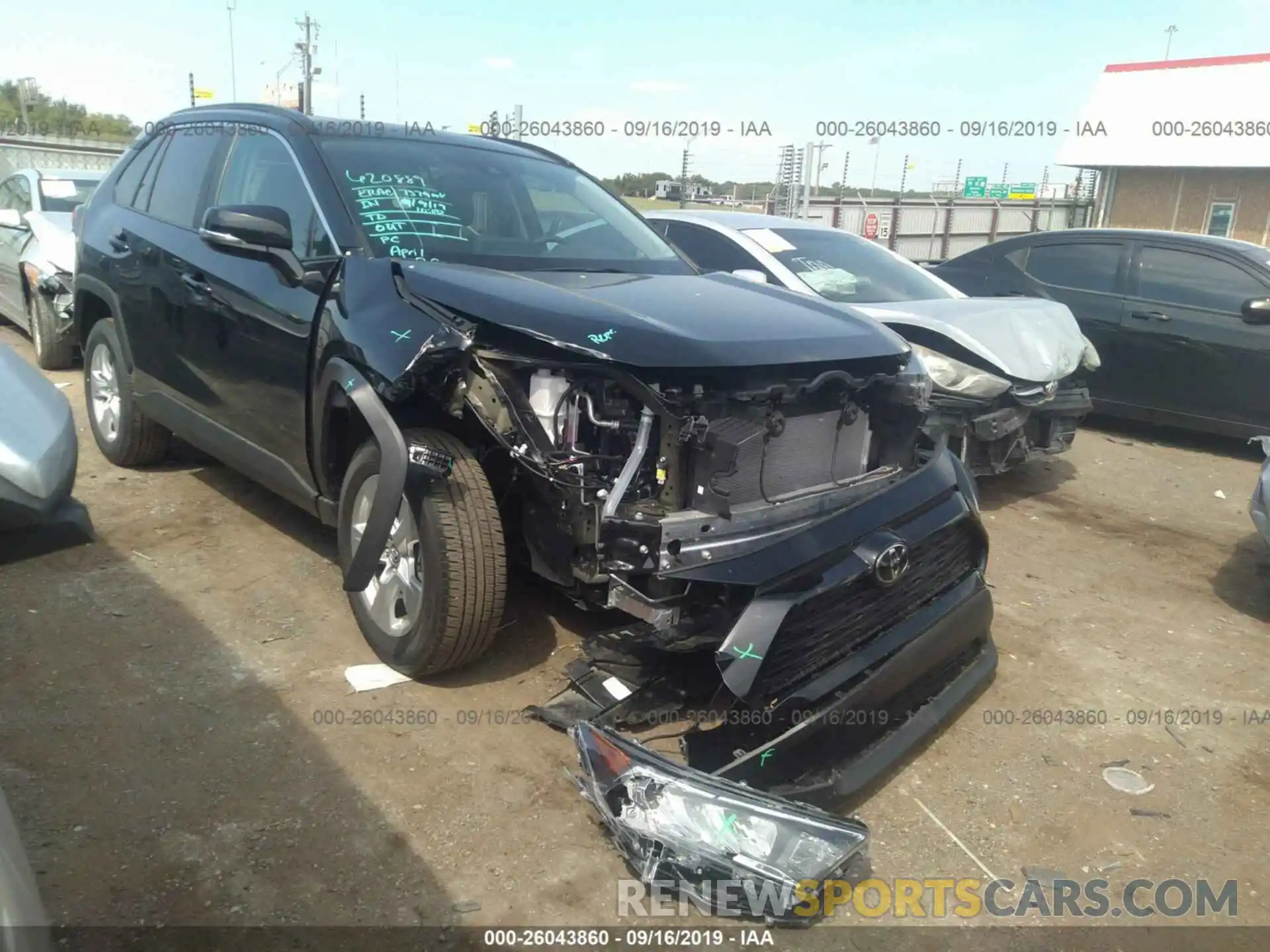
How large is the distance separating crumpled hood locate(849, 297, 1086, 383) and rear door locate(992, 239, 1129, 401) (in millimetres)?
1728

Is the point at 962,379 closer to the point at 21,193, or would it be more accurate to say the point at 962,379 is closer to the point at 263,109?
the point at 263,109

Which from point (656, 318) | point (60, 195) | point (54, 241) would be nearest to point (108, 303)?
point (54, 241)

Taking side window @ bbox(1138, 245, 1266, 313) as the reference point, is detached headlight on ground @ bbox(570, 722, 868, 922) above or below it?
below

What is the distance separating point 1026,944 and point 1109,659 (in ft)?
6.25

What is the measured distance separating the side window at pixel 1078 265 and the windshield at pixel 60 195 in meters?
8.00

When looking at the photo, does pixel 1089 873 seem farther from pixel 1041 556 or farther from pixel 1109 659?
pixel 1041 556

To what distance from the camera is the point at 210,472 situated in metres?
5.55

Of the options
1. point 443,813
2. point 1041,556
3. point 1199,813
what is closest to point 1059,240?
point 1041,556

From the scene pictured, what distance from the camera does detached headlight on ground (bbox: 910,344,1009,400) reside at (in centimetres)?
520

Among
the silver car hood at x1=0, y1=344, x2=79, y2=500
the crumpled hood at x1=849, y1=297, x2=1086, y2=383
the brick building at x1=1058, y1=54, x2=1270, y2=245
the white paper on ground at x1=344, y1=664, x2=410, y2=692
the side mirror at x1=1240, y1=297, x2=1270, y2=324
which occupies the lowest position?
the white paper on ground at x1=344, y1=664, x2=410, y2=692

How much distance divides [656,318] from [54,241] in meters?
6.52

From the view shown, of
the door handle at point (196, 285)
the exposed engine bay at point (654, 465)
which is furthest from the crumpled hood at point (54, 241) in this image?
the exposed engine bay at point (654, 465)

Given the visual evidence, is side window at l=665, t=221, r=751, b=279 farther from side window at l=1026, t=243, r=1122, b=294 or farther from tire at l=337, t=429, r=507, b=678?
tire at l=337, t=429, r=507, b=678

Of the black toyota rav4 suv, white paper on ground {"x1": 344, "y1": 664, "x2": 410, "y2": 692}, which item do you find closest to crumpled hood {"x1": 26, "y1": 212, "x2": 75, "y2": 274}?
the black toyota rav4 suv
